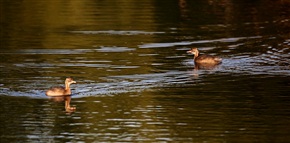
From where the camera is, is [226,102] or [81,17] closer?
[226,102]

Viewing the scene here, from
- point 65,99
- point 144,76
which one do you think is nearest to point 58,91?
point 65,99

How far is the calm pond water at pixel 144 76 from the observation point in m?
20.8

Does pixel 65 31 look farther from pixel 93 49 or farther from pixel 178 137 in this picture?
pixel 178 137

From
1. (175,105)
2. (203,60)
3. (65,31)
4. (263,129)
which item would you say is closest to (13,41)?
(65,31)

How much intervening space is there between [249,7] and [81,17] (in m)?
11.3

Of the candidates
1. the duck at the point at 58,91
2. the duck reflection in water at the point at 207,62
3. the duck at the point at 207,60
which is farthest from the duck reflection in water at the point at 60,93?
the duck at the point at 207,60

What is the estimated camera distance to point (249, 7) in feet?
178

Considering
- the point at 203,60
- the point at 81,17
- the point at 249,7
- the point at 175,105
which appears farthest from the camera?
the point at 249,7

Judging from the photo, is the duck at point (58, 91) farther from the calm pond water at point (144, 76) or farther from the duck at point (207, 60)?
the duck at point (207, 60)

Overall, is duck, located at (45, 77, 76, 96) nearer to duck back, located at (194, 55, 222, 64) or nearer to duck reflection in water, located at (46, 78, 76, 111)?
duck reflection in water, located at (46, 78, 76, 111)

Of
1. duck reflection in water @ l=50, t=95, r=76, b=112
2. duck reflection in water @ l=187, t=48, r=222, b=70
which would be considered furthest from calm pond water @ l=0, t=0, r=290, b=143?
duck reflection in water @ l=187, t=48, r=222, b=70

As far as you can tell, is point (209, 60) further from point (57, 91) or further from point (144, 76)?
point (57, 91)

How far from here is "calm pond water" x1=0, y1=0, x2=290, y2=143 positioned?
2080 centimetres

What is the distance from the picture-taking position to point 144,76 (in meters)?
27.9
